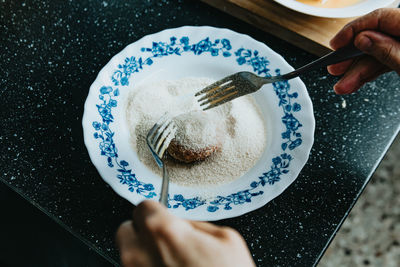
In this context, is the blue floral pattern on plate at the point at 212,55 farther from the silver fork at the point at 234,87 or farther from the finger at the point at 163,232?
the finger at the point at 163,232

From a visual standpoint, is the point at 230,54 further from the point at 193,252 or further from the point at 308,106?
the point at 193,252

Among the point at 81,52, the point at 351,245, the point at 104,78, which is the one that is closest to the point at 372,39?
the point at 104,78

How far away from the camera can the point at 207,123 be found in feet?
2.52

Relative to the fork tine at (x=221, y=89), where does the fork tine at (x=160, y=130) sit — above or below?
above

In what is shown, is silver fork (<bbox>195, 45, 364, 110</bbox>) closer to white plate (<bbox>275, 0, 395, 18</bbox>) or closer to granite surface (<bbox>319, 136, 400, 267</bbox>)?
white plate (<bbox>275, 0, 395, 18</bbox>)

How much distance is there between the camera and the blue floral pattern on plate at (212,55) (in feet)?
2.31

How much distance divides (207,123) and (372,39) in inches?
12.0

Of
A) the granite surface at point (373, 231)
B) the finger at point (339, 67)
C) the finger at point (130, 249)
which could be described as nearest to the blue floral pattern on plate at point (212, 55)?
the finger at point (339, 67)

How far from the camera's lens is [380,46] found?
0.73 metres

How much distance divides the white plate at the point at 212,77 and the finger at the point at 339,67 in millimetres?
86

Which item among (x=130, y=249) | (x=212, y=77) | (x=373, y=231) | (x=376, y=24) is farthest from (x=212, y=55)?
(x=373, y=231)

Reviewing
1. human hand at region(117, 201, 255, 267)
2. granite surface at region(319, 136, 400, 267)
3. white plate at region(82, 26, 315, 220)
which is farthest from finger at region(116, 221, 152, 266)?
granite surface at region(319, 136, 400, 267)

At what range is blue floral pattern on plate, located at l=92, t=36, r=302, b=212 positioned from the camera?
705mm

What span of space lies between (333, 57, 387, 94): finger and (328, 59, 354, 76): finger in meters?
0.02
